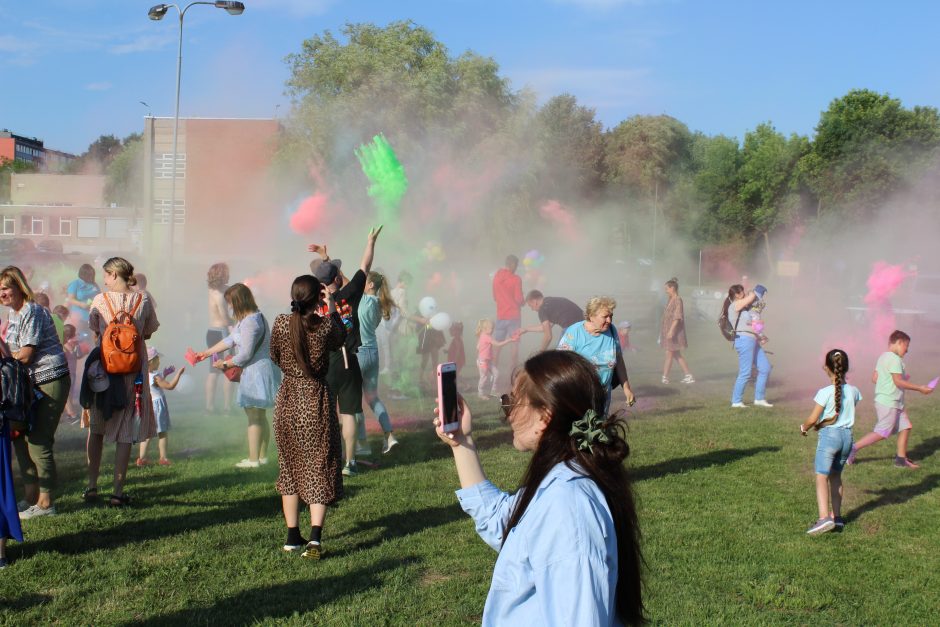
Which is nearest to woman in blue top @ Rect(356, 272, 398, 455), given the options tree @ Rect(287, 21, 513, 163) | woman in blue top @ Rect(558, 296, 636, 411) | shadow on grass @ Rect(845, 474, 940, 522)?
woman in blue top @ Rect(558, 296, 636, 411)

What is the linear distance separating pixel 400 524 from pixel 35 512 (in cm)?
255

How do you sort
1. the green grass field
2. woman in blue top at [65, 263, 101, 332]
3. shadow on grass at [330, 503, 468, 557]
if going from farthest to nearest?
woman in blue top at [65, 263, 101, 332] → shadow on grass at [330, 503, 468, 557] → the green grass field

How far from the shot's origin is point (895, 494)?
7.14m

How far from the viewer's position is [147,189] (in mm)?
22594

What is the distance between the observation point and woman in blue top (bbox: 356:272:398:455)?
7.82m

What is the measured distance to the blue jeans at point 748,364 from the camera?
11367 mm

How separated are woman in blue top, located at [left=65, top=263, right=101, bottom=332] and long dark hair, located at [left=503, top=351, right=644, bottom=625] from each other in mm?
9721

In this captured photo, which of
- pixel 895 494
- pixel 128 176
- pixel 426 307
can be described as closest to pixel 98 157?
pixel 128 176

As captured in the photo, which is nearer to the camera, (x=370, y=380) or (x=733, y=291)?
(x=370, y=380)

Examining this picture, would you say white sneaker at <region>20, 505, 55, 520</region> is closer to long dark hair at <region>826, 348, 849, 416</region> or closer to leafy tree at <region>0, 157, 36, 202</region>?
long dark hair at <region>826, 348, 849, 416</region>

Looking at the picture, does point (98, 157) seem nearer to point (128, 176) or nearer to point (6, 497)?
point (128, 176)

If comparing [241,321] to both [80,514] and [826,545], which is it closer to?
[80,514]

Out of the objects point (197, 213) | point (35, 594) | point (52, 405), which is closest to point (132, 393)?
point (52, 405)

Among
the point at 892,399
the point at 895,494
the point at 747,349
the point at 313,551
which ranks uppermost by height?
the point at 747,349
